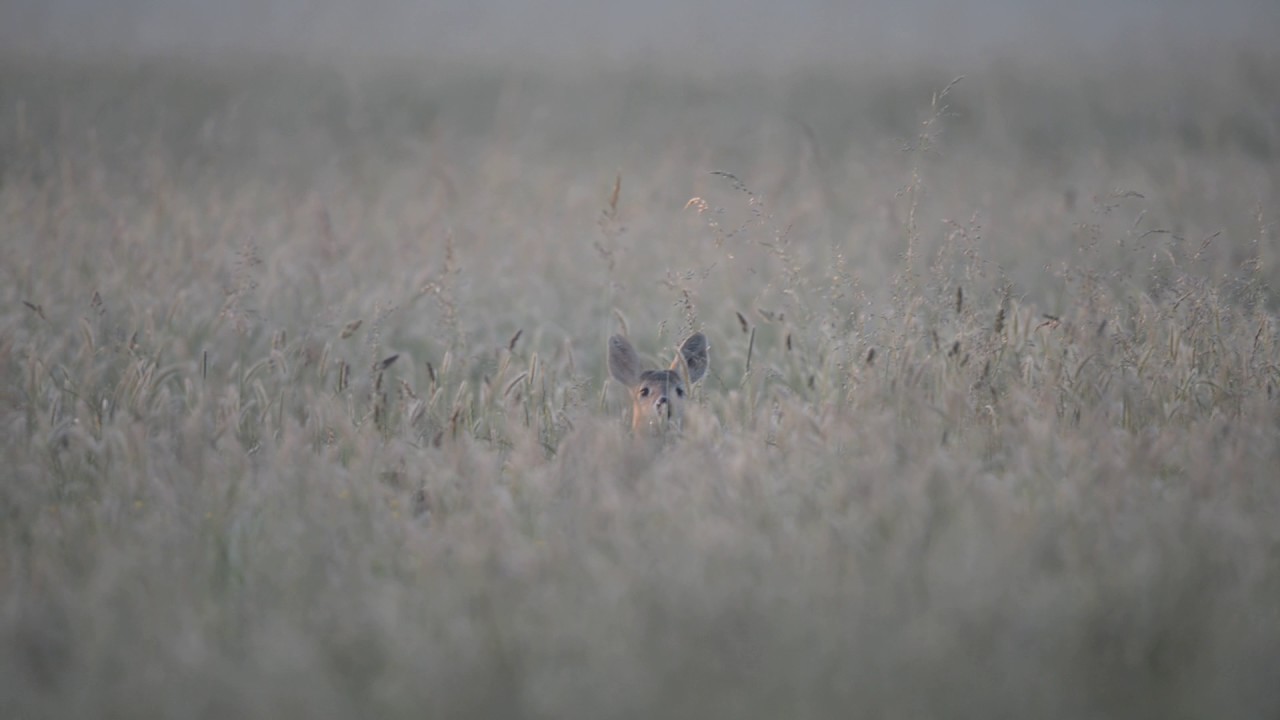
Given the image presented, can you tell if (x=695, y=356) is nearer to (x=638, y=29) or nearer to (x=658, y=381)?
(x=658, y=381)

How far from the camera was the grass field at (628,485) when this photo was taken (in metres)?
3.01

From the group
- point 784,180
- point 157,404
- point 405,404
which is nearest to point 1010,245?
point 784,180

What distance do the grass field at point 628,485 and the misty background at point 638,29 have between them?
499 inches

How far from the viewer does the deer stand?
561 cm

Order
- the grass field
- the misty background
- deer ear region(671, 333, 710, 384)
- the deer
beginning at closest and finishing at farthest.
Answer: the grass field → the deer → deer ear region(671, 333, 710, 384) → the misty background

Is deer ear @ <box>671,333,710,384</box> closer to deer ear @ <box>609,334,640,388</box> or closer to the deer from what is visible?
the deer

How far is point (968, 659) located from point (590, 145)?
14261 mm

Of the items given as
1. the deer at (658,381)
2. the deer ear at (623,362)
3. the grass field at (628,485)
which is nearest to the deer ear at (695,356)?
the deer at (658,381)

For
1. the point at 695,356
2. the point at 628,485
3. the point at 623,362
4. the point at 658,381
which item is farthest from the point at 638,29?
the point at 628,485

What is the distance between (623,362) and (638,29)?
67.1ft

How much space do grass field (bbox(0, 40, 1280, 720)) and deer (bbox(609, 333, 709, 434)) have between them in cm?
15

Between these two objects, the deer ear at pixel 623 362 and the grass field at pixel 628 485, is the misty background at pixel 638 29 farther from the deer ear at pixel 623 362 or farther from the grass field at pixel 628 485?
the deer ear at pixel 623 362

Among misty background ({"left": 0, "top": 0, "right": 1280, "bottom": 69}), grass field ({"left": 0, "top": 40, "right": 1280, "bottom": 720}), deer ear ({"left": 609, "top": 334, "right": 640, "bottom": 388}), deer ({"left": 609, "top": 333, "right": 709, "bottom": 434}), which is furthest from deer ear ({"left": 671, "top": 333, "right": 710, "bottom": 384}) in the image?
misty background ({"left": 0, "top": 0, "right": 1280, "bottom": 69})

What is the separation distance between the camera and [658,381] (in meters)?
5.79
